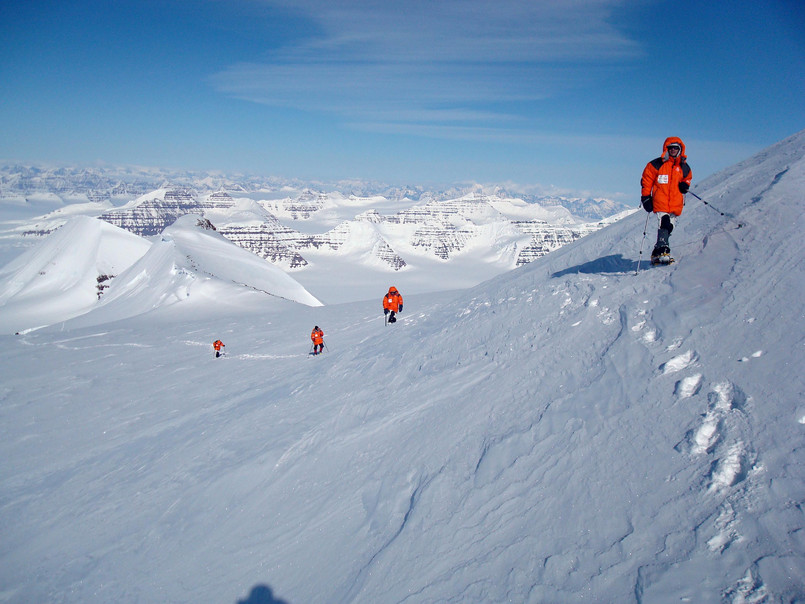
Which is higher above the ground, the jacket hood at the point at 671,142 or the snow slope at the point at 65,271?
the snow slope at the point at 65,271

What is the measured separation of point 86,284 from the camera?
51.9 meters

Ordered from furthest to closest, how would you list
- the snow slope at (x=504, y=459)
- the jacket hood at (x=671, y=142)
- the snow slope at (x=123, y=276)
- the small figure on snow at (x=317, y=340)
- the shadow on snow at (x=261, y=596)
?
the snow slope at (x=123, y=276)
the small figure on snow at (x=317, y=340)
the jacket hood at (x=671, y=142)
the shadow on snow at (x=261, y=596)
the snow slope at (x=504, y=459)

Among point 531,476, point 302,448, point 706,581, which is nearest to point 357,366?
point 302,448

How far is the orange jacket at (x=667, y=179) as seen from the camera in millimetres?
6836

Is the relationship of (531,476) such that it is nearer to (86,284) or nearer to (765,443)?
(765,443)

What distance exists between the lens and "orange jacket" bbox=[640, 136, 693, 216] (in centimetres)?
684

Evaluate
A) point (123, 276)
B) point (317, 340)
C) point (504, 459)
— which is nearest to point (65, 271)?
point (123, 276)

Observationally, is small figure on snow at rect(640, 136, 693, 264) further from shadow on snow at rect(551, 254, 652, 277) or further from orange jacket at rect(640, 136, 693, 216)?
shadow on snow at rect(551, 254, 652, 277)

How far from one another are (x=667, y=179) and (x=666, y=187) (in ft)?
0.39

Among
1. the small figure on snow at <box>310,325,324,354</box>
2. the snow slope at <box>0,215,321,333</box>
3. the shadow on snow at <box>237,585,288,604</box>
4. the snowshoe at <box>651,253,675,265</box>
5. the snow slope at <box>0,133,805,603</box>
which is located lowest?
the shadow on snow at <box>237,585,288,604</box>

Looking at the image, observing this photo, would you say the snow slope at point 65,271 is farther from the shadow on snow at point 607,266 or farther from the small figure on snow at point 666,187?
the small figure on snow at point 666,187

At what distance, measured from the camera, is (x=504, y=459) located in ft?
16.8

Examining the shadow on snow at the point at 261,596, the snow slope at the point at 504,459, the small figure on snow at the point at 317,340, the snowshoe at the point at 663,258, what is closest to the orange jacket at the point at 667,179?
the snowshoe at the point at 663,258

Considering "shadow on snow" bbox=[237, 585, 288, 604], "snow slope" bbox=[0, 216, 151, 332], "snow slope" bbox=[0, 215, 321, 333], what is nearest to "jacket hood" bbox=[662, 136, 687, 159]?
"shadow on snow" bbox=[237, 585, 288, 604]
